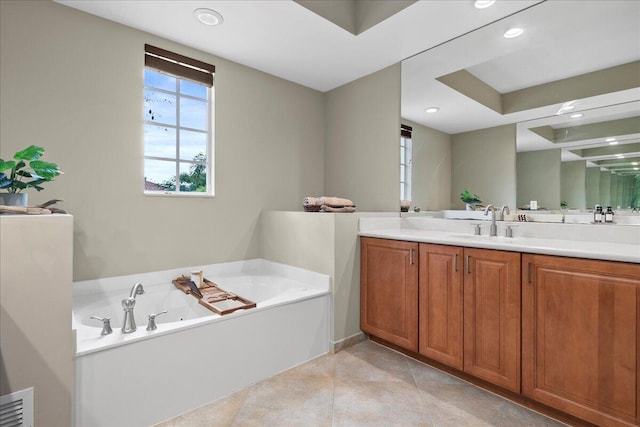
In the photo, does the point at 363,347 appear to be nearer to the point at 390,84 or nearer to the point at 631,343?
the point at 631,343

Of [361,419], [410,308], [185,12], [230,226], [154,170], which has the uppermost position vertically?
[185,12]

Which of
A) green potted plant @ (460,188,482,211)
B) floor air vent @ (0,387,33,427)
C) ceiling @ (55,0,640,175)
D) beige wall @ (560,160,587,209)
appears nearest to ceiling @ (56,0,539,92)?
ceiling @ (55,0,640,175)

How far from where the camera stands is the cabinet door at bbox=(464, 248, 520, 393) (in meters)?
1.69

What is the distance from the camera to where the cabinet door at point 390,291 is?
2.19m

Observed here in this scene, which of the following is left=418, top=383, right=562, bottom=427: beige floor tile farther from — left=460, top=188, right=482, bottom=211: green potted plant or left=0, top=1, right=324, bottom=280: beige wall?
left=0, top=1, right=324, bottom=280: beige wall

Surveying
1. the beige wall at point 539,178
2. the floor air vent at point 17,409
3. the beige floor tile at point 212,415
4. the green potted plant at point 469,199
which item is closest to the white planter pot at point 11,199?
the floor air vent at point 17,409

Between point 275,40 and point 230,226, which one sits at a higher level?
point 275,40

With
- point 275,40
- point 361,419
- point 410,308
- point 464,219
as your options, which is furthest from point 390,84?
point 361,419

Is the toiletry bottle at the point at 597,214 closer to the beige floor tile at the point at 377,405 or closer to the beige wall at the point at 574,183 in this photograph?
the beige wall at the point at 574,183

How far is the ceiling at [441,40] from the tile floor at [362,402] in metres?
1.65

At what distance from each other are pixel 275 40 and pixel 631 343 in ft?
9.56

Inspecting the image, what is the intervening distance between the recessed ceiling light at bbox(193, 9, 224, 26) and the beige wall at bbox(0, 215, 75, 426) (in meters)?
1.70

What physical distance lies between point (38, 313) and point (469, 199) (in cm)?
271

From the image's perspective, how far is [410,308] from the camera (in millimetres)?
2209
